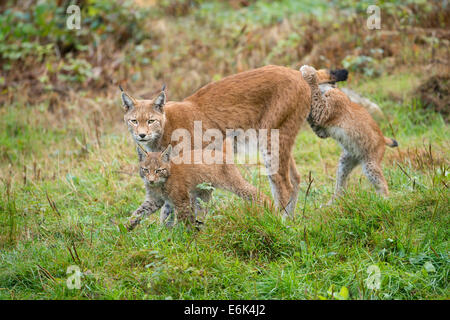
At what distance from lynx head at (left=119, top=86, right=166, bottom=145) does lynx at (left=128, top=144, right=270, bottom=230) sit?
0.42 metres

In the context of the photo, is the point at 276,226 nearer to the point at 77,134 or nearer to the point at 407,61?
the point at 77,134

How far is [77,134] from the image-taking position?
32.1 ft

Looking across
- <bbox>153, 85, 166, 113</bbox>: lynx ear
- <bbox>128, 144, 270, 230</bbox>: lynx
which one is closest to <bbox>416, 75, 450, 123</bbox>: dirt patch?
<bbox>128, 144, 270, 230</bbox>: lynx

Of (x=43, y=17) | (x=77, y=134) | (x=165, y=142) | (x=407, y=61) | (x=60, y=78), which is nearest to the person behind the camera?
(x=165, y=142)

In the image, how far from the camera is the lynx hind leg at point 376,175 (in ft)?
21.9

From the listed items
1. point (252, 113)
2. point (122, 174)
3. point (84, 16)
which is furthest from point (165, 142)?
point (84, 16)

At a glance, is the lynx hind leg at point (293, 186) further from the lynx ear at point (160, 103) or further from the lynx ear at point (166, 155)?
the lynx ear at point (160, 103)

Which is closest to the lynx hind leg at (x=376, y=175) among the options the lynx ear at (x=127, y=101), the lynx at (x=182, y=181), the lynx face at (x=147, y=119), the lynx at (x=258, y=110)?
the lynx at (x=258, y=110)

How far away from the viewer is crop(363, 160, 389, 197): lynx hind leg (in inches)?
263

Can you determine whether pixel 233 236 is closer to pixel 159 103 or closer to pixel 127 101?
pixel 159 103

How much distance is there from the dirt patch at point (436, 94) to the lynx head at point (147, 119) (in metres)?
5.10

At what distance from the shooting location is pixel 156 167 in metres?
5.71

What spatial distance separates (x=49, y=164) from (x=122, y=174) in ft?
4.77

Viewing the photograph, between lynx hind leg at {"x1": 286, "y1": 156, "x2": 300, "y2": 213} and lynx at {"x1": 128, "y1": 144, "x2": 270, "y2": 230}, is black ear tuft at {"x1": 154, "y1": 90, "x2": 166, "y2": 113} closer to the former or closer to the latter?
lynx at {"x1": 128, "y1": 144, "x2": 270, "y2": 230}
